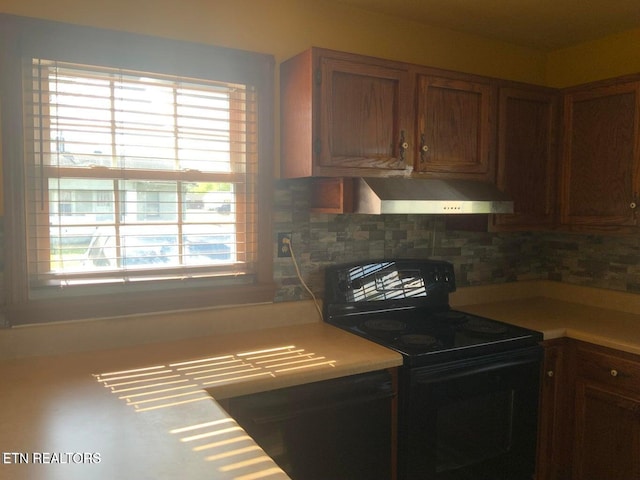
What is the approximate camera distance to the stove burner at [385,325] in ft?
7.37

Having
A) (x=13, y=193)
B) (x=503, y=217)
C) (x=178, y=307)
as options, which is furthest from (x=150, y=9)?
(x=503, y=217)

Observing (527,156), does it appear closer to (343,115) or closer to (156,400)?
(343,115)

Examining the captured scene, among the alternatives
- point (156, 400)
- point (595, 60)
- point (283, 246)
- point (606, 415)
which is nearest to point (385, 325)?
point (283, 246)

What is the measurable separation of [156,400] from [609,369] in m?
1.77

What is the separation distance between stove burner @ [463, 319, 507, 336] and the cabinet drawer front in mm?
354

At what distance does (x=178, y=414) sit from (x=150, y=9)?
1493 mm

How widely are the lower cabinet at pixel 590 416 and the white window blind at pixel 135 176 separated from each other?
143 centimetres

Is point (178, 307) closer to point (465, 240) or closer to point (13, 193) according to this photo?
point (13, 193)

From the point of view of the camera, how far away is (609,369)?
219 cm

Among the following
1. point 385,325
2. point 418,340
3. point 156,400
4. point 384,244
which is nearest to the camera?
point 156,400

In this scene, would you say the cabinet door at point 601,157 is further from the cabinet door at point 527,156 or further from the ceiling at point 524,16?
the ceiling at point 524,16

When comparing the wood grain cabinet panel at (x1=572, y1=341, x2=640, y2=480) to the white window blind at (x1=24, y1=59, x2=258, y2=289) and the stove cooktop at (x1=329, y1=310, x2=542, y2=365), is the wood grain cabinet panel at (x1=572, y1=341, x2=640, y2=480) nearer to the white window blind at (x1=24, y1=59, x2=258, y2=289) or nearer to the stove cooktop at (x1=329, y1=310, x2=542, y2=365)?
the stove cooktop at (x1=329, y1=310, x2=542, y2=365)

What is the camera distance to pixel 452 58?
8.98 ft

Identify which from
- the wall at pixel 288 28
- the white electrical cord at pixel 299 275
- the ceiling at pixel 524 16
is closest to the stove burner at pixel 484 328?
the white electrical cord at pixel 299 275
